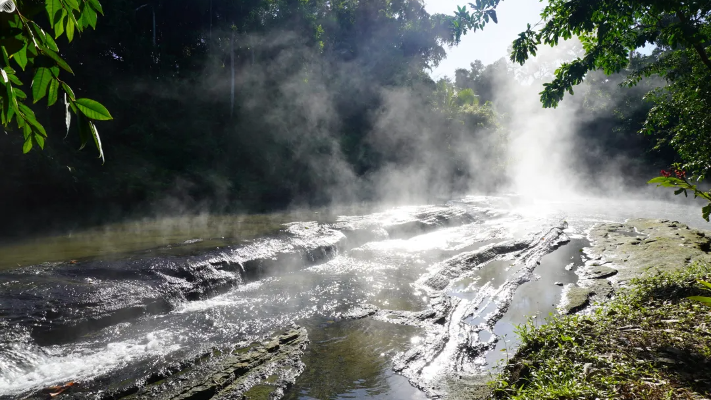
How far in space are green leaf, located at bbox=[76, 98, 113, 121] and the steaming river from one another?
3.43 metres

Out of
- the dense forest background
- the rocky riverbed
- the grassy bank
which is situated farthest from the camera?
the dense forest background

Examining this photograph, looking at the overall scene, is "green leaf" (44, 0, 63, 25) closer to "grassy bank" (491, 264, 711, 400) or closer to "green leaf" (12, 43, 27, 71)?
"green leaf" (12, 43, 27, 71)

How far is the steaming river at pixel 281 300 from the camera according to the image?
13.2 ft

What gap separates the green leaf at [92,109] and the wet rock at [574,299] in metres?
5.90

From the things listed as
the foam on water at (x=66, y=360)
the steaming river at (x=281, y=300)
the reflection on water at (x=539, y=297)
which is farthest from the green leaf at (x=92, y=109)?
the foam on water at (x=66, y=360)

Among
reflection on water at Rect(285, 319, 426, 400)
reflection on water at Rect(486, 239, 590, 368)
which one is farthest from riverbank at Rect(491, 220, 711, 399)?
reflection on water at Rect(285, 319, 426, 400)

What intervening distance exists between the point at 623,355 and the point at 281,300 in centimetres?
477

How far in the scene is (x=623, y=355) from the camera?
2.72 metres

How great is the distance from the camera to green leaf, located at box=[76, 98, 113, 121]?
843 millimetres

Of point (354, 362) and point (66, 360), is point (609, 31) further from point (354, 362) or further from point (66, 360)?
point (66, 360)

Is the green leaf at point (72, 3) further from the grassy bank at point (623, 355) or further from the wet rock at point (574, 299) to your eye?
the wet rock at point (574, 299)

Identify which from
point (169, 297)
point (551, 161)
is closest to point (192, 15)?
point (169, 297)

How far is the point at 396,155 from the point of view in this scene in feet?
83.2

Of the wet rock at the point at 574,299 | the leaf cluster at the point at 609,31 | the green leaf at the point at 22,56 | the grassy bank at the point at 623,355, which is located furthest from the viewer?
the wet rock at the point at 574,299
